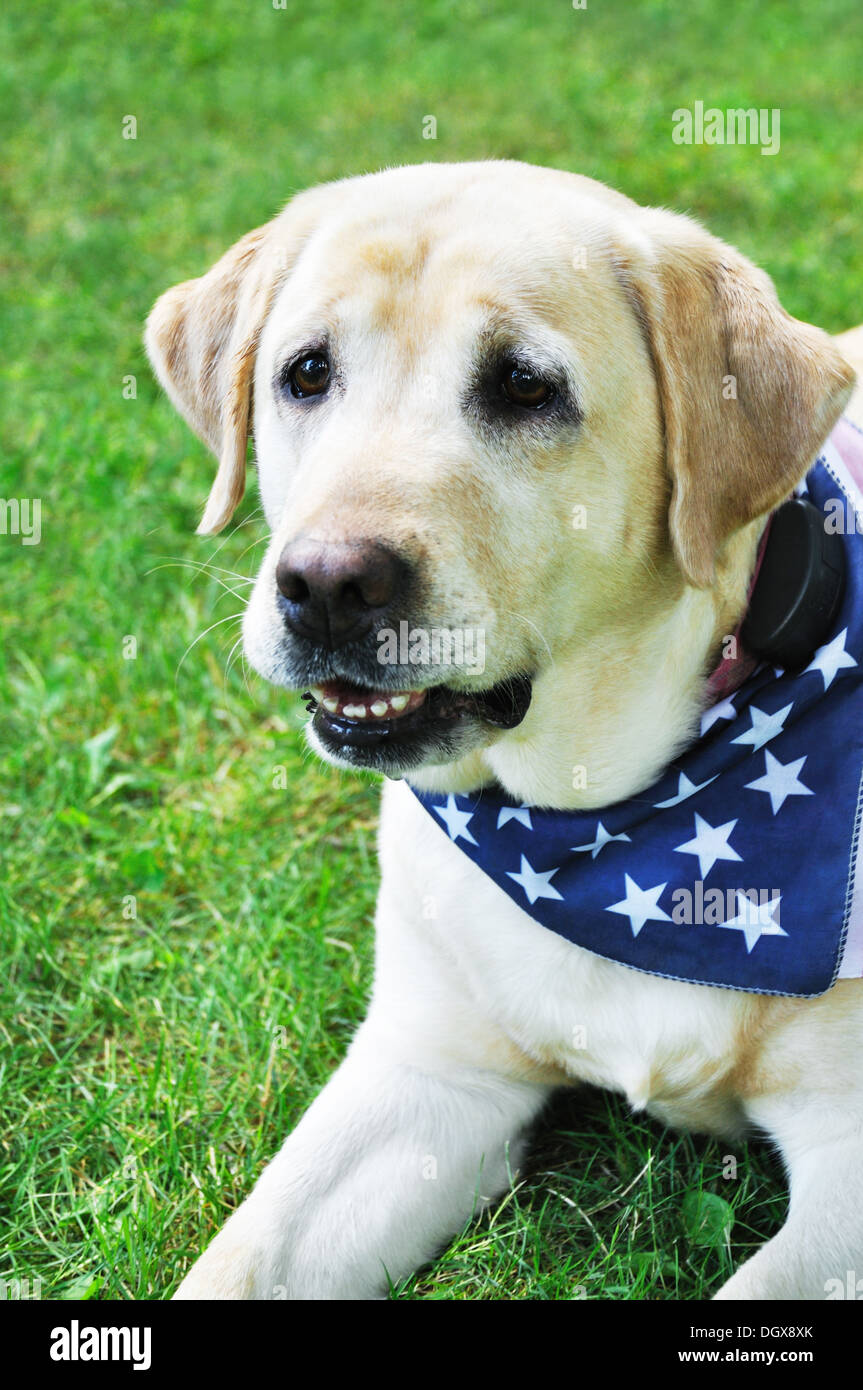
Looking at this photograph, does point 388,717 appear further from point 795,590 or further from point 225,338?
point 225,338

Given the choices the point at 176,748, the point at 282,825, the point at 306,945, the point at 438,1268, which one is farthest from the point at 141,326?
the point at 438,1268

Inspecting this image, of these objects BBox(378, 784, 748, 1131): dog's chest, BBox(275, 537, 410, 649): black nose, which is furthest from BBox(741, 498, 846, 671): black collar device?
BBox(275, 537, 410, 649): black nose

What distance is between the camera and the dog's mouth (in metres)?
2.37

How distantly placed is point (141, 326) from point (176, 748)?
8.93 feet

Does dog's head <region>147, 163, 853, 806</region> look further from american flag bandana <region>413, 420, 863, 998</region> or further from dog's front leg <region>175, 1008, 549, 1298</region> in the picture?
dog's front leg <region>175, 1008, 549, 1298</region>

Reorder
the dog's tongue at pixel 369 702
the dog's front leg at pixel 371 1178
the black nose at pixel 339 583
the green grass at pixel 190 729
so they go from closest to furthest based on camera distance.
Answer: the black nose at pixel 339 583 → the dog's tongue at pixel 369 702 → the dog's front leg at pixel 371 1178 → the green grass at pixel 190 729

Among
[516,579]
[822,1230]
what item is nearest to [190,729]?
[516,579]

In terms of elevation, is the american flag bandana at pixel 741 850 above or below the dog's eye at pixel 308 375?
below

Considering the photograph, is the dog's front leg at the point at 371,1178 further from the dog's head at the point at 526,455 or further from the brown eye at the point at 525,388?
the brown eye at the point at 525,388

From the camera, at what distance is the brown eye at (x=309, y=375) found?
8.34ft

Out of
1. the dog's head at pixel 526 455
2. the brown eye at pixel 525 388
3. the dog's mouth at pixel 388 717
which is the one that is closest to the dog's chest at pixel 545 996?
the dog's head at pixel 526 455

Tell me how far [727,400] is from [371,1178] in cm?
156

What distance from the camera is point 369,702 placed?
93.7 inches
